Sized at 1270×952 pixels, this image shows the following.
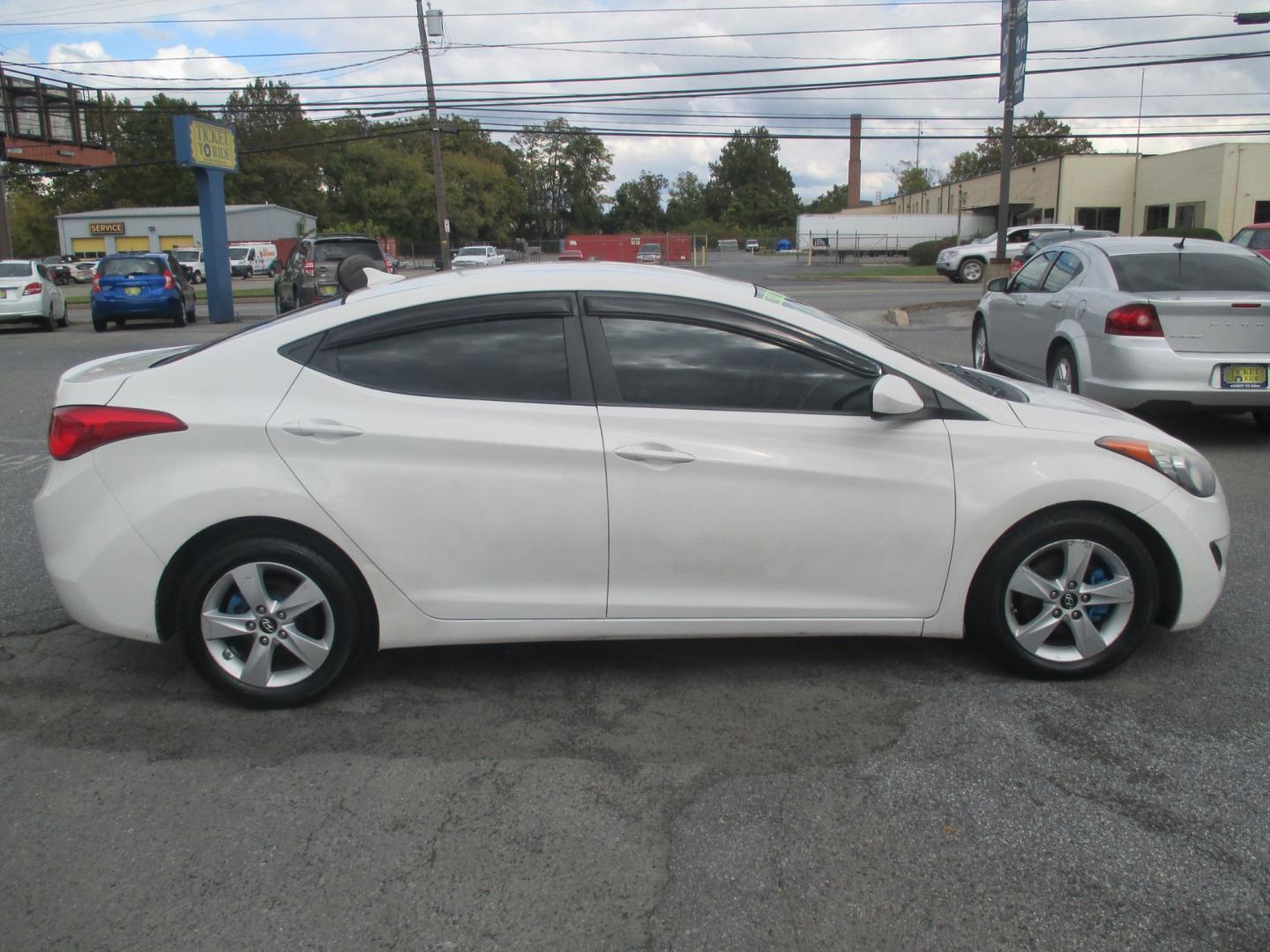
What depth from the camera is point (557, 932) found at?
2584mm

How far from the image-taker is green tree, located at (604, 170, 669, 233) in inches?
4942

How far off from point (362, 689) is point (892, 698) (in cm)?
200

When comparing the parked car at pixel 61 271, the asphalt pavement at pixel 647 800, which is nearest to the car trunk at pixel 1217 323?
the asphalt pavement at pixel 647 800

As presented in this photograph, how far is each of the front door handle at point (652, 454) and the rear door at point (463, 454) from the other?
99 mm

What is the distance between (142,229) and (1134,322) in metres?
76.5

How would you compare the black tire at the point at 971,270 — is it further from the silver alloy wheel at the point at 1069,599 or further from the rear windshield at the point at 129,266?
the silver alloy wheel at the point at 1069,599

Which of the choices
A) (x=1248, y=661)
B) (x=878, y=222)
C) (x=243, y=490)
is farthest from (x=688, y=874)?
(x=878, y=222)

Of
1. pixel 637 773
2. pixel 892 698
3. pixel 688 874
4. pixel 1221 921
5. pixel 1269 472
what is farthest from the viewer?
pixel 1269 472

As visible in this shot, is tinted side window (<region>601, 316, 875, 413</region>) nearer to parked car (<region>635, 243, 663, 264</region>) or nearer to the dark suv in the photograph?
the dark suv

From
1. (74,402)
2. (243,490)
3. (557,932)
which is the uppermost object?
(74,402)

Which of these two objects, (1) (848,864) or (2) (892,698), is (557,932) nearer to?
(1) (848,864)

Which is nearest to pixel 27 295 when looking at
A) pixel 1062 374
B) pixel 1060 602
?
pixel 1062 374

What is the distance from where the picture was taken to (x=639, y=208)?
129 m

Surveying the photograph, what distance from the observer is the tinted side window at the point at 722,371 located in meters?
3.80
